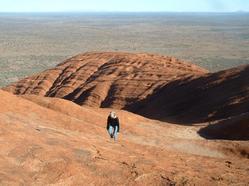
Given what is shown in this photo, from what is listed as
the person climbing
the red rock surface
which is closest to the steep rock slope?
the person climbing

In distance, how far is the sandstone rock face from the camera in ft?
184

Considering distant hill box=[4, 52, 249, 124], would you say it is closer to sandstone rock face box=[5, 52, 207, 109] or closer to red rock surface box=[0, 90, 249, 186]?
sandstone rock face box=[5, 52, 207, 109]

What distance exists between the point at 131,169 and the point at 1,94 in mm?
14795

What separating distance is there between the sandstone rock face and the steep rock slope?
2.32m

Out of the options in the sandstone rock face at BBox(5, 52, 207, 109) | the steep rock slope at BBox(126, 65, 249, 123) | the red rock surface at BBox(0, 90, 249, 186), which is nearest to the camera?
the red rock surface at BBox(0, 90, 249, 186)

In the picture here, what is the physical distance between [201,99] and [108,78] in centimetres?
1622

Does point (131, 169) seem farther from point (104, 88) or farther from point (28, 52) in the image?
point (28, 52)

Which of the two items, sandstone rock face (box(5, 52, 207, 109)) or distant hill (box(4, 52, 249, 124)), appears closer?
distant hill (box(4, 52, 249, 124))

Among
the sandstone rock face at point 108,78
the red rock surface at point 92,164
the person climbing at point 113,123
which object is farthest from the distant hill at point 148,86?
the red rock surface at point 92,164

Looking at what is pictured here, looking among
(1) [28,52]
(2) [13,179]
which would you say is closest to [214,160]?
(2) [13,179]

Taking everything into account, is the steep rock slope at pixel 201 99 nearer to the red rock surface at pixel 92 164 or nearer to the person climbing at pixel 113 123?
the person climbing at pixel 113 123

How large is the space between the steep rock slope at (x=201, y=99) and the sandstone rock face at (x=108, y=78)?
2.32 metres

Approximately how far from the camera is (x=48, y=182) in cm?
1313

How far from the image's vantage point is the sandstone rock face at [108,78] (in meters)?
56.0
